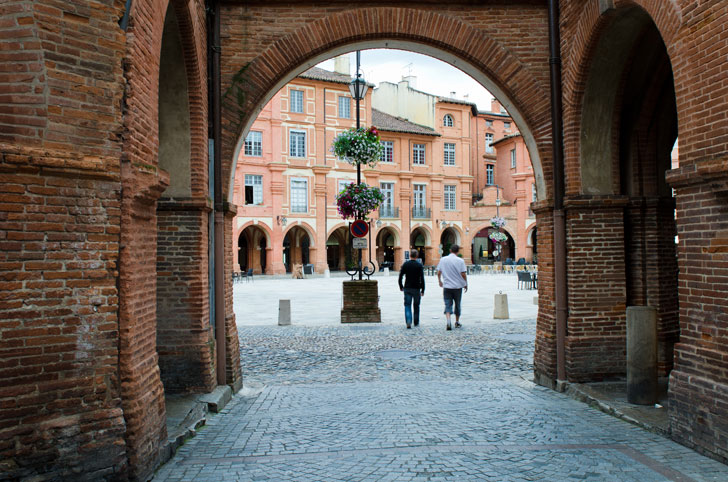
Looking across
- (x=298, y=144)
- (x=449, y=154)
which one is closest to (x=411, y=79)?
(x=449, y=154)

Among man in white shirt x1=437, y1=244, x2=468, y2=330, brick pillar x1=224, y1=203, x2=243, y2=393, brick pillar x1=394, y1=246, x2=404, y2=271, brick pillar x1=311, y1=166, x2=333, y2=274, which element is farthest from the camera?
brick pillar x1=394, y1=246, x2=404, y2=271

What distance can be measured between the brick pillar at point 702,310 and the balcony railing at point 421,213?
40073 mm

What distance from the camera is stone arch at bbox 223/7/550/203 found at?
23.9ft

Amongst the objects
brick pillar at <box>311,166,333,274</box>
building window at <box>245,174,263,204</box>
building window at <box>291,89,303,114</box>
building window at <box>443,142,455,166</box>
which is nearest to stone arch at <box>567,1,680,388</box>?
building window at <box>245,174,263,204</box>

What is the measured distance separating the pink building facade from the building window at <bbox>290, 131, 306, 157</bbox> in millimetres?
72

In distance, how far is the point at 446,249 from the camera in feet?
156

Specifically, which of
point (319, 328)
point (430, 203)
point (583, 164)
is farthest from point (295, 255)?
point (583, 164)

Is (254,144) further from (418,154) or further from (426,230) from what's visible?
(426,230)

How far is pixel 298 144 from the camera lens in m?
39.8

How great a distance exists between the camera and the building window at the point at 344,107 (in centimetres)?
4125

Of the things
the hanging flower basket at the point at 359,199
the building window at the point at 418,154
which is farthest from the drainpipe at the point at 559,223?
the building window at the point at 418,154

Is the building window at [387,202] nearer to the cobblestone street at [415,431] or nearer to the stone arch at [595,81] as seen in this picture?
the cobblestone street at [415,431]

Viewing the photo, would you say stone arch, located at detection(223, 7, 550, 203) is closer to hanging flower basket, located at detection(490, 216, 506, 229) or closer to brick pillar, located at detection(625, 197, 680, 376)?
brick pillar, located at detection(625, 197, 680, 376)

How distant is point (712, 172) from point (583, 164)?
2.64 metres
